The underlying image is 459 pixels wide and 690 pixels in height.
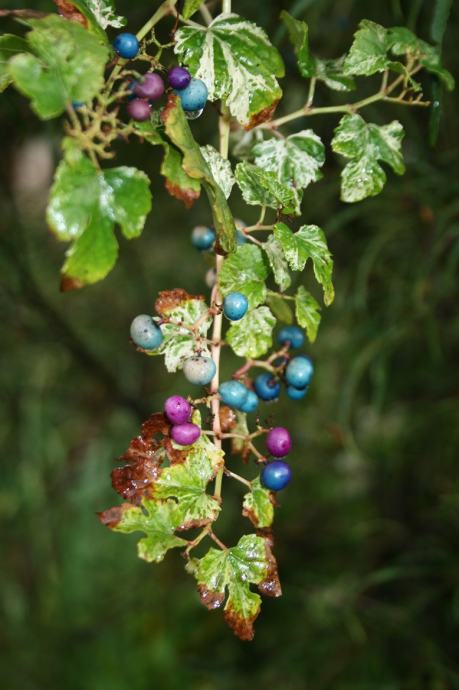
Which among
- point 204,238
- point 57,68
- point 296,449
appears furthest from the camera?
point 296,449

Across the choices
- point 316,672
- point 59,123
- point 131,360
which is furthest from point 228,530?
point 59,123

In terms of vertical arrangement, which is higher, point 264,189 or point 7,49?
point 7,49

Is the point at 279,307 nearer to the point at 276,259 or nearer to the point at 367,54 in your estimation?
the point at 276,259

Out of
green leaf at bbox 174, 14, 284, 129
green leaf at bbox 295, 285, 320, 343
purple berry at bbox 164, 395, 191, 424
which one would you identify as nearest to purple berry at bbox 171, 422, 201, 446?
purple berry at bbox 164, 395, 191, 424

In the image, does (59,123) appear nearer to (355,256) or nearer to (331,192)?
(331,192)

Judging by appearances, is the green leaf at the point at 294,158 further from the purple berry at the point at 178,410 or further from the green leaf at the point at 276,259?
the purple berry at the point at 178,410

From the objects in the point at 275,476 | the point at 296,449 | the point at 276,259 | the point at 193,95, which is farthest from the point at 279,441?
the point at 296,449
